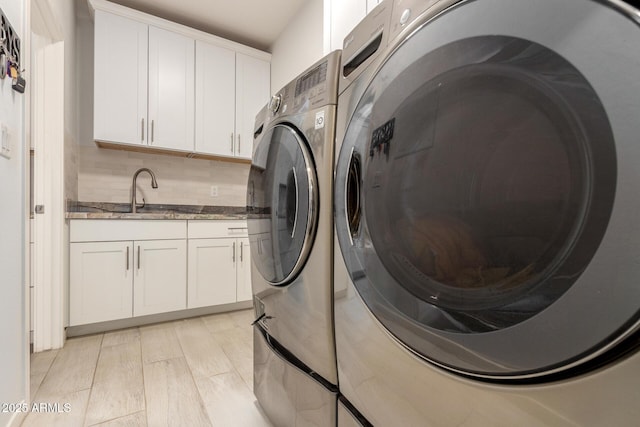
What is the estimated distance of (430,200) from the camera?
0.46 meters

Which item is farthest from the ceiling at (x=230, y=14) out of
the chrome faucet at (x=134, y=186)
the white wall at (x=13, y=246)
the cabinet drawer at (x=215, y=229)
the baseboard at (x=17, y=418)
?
the baseboard at (x=17, y=418)

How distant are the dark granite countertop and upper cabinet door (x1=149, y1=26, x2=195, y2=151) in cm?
61

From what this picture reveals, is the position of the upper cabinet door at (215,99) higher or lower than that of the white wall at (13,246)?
higher

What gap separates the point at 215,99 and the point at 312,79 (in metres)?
2.21

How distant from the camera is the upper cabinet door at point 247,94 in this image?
286 cm

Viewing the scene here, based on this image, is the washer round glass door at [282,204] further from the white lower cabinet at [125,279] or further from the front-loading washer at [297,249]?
the white lower cabinet at [125,279]

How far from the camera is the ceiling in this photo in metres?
2.46

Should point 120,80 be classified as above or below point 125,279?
above

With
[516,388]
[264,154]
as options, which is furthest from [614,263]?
[264,154]

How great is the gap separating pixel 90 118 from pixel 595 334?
3.24 metres

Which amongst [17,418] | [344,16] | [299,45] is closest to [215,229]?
[17,418]

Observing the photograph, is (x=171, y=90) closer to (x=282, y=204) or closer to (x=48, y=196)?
(x=48, y=196)

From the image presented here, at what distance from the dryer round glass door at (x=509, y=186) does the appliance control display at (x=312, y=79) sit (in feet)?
0.96

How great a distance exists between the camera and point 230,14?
8.54 ft
